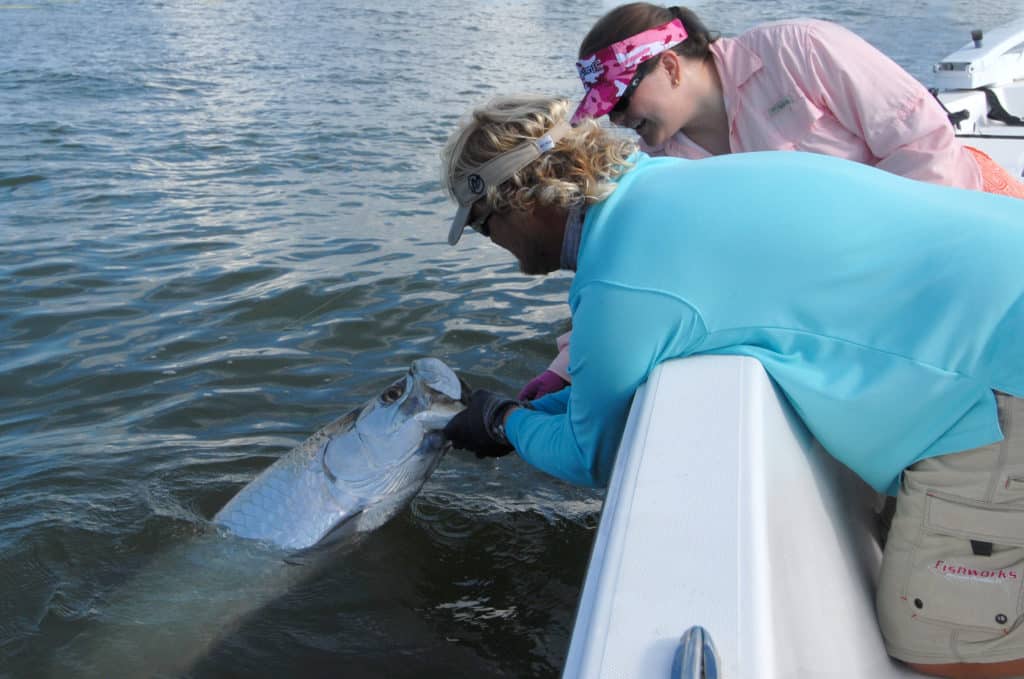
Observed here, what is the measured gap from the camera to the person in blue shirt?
1.88 meters

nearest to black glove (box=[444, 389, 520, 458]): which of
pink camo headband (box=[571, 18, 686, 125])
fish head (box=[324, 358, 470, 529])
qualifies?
fish head (box=[324, 358, 470, 529])

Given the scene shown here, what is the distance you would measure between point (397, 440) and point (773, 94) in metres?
1.75

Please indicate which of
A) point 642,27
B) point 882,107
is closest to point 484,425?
point 642,27

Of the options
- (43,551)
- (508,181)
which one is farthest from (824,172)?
(43,551)

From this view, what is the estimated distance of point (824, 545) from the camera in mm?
2049

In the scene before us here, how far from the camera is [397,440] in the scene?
10.8 ft

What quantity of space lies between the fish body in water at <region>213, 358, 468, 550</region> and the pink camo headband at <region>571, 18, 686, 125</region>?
1.04 metres

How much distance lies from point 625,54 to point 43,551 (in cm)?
281

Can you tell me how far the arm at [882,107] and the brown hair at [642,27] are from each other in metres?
0.33

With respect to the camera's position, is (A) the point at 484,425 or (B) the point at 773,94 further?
(B) the point at 773,94

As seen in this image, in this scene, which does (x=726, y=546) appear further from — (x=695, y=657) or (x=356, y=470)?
(x=356, y=470)

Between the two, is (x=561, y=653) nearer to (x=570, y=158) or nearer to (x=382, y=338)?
(x=570, y=158)

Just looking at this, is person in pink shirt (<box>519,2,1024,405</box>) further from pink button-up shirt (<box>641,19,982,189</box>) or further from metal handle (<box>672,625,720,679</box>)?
metal handle (<box>672,625,720,679</box>)

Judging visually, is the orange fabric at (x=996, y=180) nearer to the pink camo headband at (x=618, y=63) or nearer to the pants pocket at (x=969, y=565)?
the pink camo headband at (x=618, y=63)
